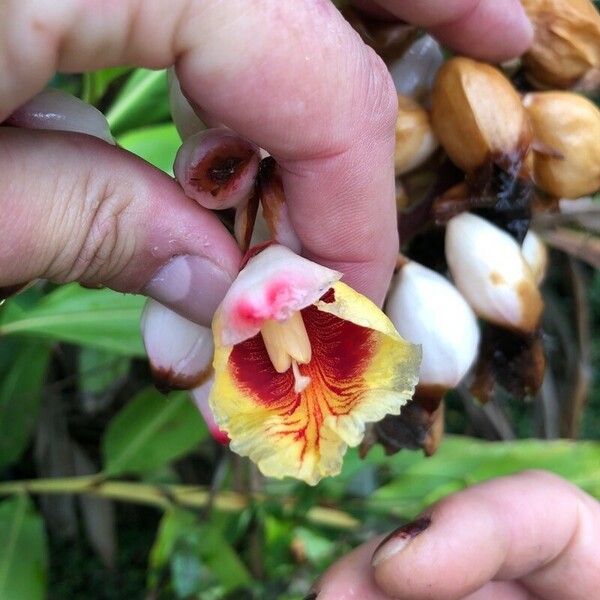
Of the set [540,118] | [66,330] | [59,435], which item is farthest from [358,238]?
[59,435]

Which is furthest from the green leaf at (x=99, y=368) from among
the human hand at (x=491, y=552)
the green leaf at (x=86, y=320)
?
the human hand at (x=491, y=552)

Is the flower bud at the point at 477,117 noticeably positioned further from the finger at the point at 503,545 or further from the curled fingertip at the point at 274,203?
the finger at the point at 503,545

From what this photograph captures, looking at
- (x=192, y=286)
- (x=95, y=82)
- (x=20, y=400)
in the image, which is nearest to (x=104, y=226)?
(x=192, y=286)

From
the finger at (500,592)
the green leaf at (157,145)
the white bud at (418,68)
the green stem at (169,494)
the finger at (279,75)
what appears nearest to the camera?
the finger at (279,75)

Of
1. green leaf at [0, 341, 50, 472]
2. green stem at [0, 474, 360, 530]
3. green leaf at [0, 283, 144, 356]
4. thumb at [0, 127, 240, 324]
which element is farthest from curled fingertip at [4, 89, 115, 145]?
green leaf at [0, 341, 50, 472]

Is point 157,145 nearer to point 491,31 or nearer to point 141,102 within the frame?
point 141,102

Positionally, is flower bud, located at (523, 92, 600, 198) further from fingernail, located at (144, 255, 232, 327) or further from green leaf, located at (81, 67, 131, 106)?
green leaf, located at (81, 67, 131, 106)

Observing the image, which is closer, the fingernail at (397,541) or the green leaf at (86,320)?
the fingernail at (397,541)
